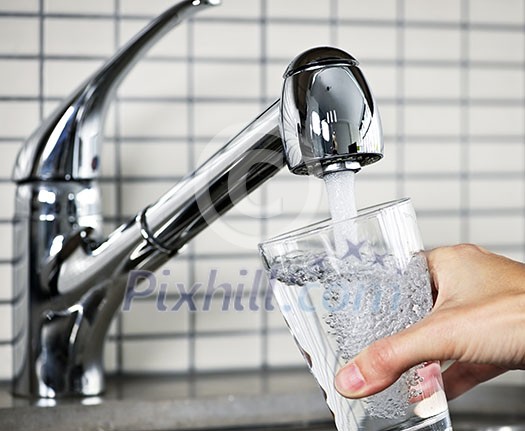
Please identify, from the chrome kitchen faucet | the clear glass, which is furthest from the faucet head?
the chrome kitchen faucet

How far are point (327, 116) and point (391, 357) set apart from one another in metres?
0.19

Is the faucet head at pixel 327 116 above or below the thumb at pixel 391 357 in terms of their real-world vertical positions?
above

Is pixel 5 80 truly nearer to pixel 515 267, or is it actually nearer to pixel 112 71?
pixel 112 71

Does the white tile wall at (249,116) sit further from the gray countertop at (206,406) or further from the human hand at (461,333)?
the human hand at (461,333)

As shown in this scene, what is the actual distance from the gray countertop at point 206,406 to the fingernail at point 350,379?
381 mm

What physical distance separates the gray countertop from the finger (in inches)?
7.1

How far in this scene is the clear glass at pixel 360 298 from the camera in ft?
1.95

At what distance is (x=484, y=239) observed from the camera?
116 centimetres

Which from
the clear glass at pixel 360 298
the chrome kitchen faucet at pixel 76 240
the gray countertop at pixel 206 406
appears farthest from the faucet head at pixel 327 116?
the gray countertop at pixel 206 406

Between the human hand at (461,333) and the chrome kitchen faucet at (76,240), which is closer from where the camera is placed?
the human hand at (461,333)
